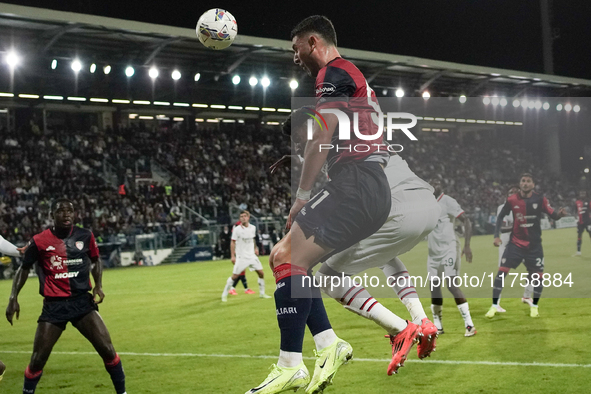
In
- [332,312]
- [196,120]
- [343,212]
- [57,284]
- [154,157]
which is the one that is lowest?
[332,312]

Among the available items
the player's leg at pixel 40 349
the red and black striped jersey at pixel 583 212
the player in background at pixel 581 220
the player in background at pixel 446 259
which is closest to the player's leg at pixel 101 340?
the player's leg at pixel 40 349

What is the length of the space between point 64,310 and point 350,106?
3.98m

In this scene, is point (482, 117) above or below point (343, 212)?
above

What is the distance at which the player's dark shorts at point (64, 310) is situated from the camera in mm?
6086

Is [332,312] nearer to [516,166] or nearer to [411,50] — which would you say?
[411,50]

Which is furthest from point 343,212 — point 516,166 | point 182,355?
point 516,166

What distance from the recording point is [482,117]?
40.0m

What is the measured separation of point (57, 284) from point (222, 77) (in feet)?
85.3

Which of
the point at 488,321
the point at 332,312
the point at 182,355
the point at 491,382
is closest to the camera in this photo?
the point at 491,382

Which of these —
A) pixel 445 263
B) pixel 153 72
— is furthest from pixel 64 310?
pixel 153 72

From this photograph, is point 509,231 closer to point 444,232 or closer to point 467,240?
point 467,240

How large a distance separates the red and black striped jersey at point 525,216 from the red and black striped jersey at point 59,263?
733 centimetres

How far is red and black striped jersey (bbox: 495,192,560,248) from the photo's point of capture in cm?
1062

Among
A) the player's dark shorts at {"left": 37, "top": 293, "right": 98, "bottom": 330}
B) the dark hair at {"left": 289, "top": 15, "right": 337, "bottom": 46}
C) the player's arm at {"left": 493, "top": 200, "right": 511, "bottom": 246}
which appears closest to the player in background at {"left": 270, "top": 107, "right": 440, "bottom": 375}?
the dark hair at {"left": 289, "top": 15, "right": 337, "bottom": 46}
